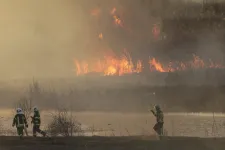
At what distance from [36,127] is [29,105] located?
57.6 meters

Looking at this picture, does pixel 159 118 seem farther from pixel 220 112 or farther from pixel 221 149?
pixel 220 112

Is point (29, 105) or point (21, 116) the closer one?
point (21, 116)

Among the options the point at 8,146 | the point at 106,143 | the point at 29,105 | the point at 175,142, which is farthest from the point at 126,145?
the point at 29,105

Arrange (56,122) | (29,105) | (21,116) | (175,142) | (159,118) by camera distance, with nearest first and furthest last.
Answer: (175,142), (159,118), (21,116), (56,122), (29,105)

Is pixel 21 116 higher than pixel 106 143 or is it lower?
higher

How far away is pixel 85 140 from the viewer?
31.5 m

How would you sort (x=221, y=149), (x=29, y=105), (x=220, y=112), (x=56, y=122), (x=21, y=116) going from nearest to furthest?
A: (x=221, y=149) → (x=21, y=116) → (x=56, y=122) → (x=29, y=105) → (x=220, y=112)

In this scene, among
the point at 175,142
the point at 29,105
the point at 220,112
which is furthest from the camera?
the point at 220,112

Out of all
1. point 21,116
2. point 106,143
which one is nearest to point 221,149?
point 106,143

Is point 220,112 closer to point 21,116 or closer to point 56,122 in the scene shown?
point 56,122

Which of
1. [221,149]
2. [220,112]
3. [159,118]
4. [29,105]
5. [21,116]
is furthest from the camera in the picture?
[220,112]

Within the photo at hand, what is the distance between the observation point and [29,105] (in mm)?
89812

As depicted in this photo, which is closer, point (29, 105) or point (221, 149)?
point (221, 149)

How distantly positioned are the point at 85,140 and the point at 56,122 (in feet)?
116
